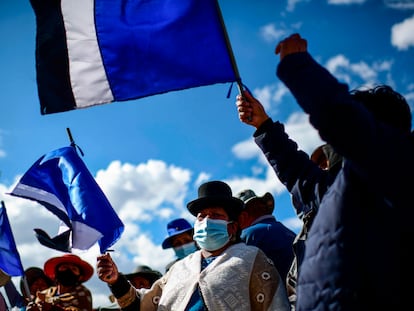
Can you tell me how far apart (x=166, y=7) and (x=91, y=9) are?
0.66 m

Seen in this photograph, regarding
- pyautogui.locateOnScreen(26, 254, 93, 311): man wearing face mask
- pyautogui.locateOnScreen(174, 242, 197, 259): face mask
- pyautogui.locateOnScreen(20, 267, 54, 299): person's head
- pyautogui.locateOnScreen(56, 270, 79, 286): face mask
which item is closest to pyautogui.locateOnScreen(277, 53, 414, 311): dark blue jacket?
pyautogui.locateOnScreen(26, 254, 93, 311): man wearing face mask

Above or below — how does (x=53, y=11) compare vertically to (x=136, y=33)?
above

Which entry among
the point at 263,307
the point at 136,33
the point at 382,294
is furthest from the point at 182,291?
the point at 382,294

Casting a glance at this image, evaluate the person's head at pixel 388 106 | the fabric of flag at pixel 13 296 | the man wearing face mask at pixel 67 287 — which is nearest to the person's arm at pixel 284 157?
the person's head at pixel 388 106

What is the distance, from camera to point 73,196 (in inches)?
194

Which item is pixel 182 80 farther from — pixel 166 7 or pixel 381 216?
pixel 381 216

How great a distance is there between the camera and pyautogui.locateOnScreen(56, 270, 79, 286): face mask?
617 centimetres

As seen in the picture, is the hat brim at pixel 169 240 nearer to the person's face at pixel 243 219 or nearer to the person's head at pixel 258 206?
the person's head at pixel 258 206

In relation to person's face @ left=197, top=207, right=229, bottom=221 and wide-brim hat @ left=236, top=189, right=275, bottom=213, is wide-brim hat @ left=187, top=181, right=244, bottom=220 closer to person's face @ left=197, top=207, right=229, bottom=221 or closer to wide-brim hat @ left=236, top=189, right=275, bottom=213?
person's face @ left=197, top=207, right=229, bottom=221

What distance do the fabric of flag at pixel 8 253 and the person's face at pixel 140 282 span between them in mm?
2178

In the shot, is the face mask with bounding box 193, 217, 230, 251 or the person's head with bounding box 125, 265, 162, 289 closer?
the face mask with bounding box 193, 217, 230, 251

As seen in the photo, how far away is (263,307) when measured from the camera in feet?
11.7

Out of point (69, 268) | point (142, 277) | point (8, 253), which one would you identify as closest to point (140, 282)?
point (142, 277)

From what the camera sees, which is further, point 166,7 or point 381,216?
point 166,7
